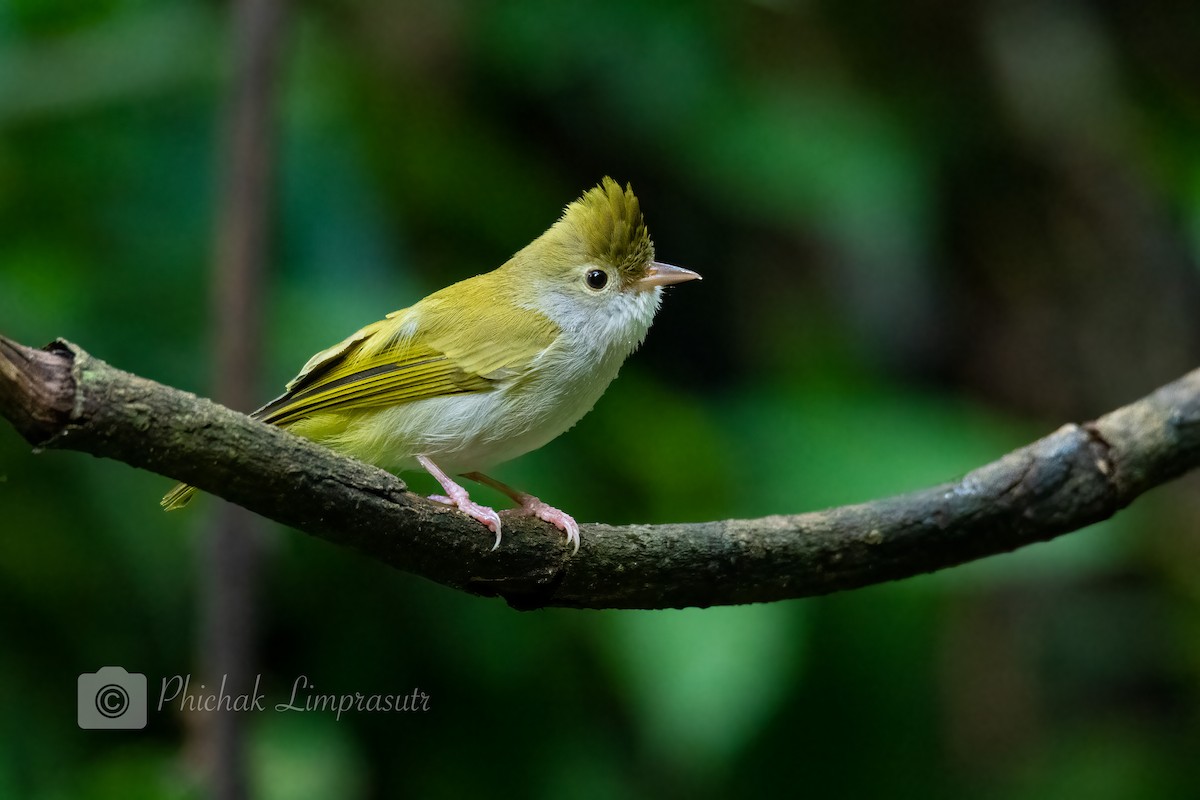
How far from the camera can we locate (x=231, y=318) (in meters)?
3.21

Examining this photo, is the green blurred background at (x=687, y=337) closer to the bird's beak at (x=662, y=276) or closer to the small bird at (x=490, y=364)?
the small bird at (x=490, y=364)

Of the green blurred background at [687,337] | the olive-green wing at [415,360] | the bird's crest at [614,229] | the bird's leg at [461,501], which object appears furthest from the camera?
the green blurred background at [687,337]

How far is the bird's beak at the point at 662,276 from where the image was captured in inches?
141

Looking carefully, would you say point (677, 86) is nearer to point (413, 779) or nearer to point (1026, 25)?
point (1026, 25)

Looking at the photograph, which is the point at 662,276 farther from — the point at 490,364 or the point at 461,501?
the point at 461,501

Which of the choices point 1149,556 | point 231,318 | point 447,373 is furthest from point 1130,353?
point 231,318

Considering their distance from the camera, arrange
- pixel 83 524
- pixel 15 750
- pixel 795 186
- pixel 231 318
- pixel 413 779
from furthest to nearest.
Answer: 1. pixel 795 186
2. pixel 413 779
3. pixel 83 524
4. pixel 15 750
5. pixel 231 318

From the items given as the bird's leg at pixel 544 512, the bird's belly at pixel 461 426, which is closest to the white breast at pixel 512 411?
the bird's belly at pixel 461 426

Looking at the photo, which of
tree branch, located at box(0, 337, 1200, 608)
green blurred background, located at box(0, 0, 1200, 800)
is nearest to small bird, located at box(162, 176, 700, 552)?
tree branch, located at box(0, 337, 1200, 608)

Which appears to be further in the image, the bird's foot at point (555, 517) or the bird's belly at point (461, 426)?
the bird's belly at point (461, 426)

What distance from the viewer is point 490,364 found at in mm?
3297

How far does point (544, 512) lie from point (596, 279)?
0.83 meters

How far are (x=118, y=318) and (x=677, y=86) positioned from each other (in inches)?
111

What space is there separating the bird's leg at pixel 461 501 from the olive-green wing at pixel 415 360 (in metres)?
0.20
